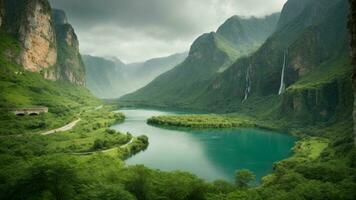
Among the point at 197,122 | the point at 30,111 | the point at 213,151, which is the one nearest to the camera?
the point at 213,151

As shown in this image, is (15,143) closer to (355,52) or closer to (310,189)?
(310,189)

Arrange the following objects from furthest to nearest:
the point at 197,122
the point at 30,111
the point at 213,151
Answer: the point at 197,122 → the point at 30,111 → the point at 213,151

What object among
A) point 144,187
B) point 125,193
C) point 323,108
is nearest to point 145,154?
point 144,187

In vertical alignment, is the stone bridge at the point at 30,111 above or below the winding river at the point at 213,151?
above

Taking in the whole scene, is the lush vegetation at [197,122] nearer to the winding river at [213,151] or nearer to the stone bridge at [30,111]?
the winding river at [213,151]

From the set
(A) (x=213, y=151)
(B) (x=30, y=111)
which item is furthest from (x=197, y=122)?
(B) (x=30, y=111)

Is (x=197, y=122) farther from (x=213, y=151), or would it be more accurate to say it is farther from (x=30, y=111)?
(x=30, y=111)

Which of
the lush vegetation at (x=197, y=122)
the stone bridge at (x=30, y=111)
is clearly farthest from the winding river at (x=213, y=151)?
the stone bridge at (x=30, y=111)

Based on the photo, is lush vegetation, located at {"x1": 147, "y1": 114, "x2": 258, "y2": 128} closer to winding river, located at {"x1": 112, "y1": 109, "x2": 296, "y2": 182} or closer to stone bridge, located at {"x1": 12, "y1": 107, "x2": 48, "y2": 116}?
winding river, located at {"x1": 112, "y1": 109, "x2": 296, "y2": 182}
